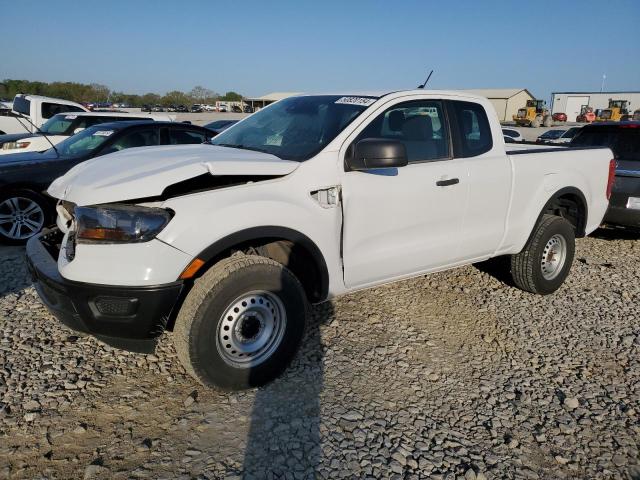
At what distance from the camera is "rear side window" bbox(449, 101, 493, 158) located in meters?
3.93

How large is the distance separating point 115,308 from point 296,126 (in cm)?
191

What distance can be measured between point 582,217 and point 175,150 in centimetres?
405

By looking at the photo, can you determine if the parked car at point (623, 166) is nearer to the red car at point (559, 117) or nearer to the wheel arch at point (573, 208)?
the wheel arch at point (573, 208)

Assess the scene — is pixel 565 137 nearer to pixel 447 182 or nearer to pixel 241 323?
pixel 447 182

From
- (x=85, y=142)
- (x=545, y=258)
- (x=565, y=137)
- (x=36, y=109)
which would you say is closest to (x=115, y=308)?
(x=545, y=258)

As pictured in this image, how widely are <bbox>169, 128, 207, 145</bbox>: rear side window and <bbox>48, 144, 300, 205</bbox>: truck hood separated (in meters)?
4.14

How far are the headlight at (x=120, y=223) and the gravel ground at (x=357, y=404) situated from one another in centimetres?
104

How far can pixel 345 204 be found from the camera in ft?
10.3

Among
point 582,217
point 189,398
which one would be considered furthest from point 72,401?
point 582,217

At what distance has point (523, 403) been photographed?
303 centimetres

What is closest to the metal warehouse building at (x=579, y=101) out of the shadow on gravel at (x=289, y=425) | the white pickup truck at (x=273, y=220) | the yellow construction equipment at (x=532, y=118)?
the yellow construction equipment at (x=532, y=118)

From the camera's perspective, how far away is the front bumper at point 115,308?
2.52 metres

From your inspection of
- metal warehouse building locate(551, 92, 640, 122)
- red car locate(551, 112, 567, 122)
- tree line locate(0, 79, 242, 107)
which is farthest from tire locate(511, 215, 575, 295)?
metal warehouse building locate(551, 92, 640, 122)

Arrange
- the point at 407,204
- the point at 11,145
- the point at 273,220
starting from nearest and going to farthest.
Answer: the point at 273,220
the point at 407,204
the point at 11,145
